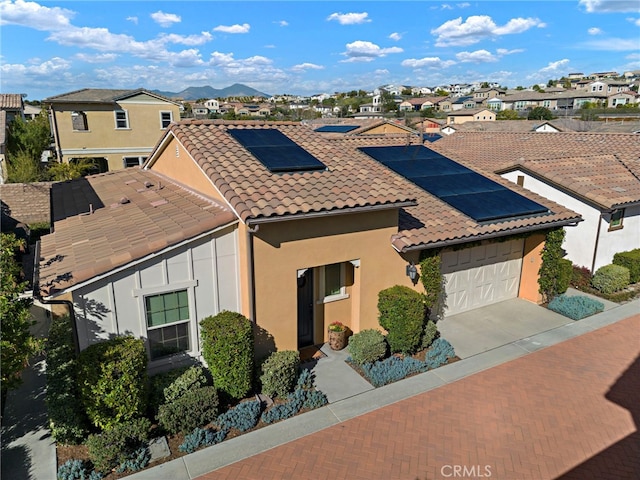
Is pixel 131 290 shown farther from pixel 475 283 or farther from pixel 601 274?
pixel 601 274

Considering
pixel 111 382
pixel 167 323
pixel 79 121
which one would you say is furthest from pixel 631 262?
pixel 79 121

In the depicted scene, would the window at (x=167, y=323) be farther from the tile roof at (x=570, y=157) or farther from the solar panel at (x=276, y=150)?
the tile roof at (x=570, y=157)

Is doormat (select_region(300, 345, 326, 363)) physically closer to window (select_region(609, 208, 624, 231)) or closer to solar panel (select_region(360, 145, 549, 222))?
solar panel (select_region(360, 145, 549, 222))

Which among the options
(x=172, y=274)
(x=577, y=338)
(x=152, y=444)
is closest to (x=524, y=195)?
(x=577, y=338)

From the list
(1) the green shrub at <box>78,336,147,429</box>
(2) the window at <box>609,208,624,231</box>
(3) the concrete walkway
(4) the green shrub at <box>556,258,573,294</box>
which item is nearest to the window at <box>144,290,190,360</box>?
(1) the green shrub at <box>78,336,147,429</box>

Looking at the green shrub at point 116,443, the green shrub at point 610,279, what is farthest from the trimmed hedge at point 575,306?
the green shrub at point 116,443

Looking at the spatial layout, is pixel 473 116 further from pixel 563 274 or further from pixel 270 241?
pixel 270 241
